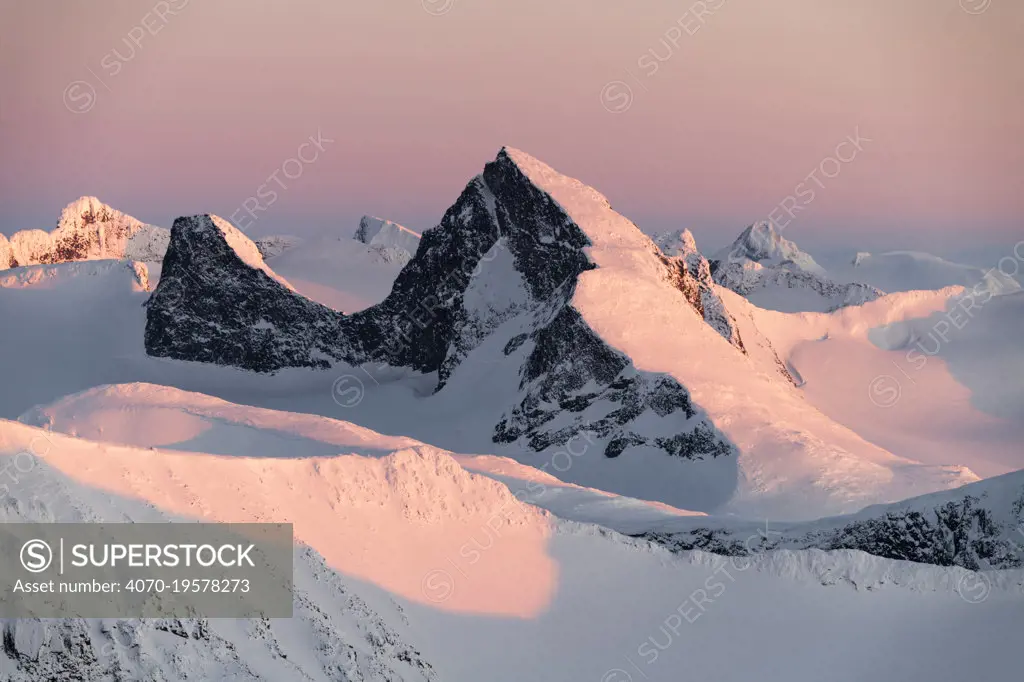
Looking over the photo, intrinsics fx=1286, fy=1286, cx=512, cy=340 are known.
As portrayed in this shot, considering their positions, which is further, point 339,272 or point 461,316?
point 339,272

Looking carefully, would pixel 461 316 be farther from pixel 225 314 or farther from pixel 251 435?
pixel 251 435

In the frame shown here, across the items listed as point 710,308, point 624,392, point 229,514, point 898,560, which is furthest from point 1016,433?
point 229,514

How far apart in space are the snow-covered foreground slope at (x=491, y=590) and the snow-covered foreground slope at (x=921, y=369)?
66.9 metres

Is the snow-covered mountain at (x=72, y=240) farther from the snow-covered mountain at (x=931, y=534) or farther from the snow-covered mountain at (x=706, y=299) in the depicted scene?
the snow-covered mountain at (x=931, y=534)

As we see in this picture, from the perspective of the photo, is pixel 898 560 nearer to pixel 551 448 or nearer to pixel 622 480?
pixel 622 480

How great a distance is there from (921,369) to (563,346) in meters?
66.2

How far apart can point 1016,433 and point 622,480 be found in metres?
59.8

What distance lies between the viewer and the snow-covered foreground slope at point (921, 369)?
417ft

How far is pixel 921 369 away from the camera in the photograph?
152375mm

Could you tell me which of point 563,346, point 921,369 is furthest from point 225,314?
point 921,369

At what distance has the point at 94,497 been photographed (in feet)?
133

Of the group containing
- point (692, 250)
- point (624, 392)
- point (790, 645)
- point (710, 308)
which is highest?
point (692, 250)

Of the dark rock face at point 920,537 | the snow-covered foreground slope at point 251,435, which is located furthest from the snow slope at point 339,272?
the dark rock face at point 920,537

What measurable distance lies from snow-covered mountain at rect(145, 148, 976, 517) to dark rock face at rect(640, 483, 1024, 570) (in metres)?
28.2
